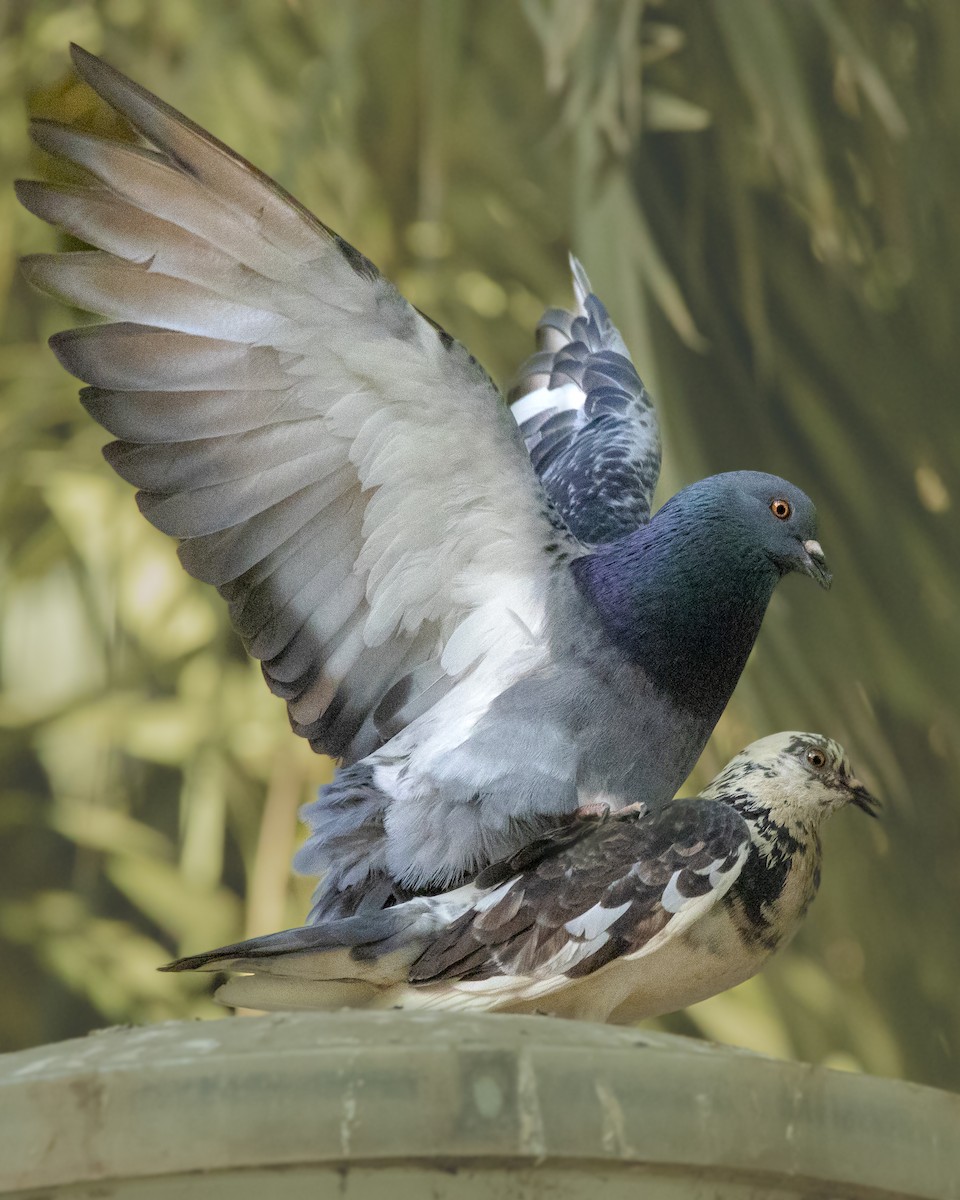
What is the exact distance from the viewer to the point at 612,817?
1.35m

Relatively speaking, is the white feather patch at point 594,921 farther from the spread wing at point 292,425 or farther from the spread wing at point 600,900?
the spread wing at point 292,425

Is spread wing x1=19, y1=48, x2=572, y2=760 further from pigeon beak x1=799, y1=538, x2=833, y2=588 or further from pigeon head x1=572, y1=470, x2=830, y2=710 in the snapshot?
pigeon beak x1=799, y1=538, x2=833, y2=588

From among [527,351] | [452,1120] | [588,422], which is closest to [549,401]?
[588,422]

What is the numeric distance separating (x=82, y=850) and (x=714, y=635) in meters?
1.83

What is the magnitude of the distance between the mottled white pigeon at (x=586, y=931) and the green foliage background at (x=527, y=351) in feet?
4.45

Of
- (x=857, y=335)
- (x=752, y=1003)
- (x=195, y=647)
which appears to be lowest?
(x=752, y=1003)

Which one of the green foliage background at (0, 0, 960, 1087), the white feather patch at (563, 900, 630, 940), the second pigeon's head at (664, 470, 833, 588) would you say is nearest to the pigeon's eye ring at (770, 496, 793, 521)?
the second pigeon's head at (664, 470, 833, 588)

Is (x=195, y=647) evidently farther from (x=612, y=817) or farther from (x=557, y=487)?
(x=612, y=817)

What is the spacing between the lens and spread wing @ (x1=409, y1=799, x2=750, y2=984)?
121 cm

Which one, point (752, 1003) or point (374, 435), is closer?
point (374, 435)

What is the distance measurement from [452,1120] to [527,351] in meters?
2.31

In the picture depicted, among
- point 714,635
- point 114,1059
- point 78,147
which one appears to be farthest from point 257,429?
point 114,1059

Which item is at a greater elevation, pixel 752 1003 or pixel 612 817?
pixel 612 817

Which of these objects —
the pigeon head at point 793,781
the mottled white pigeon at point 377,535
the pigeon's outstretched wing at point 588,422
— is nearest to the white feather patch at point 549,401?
the pigeon's outstretched wing at point 588,422
